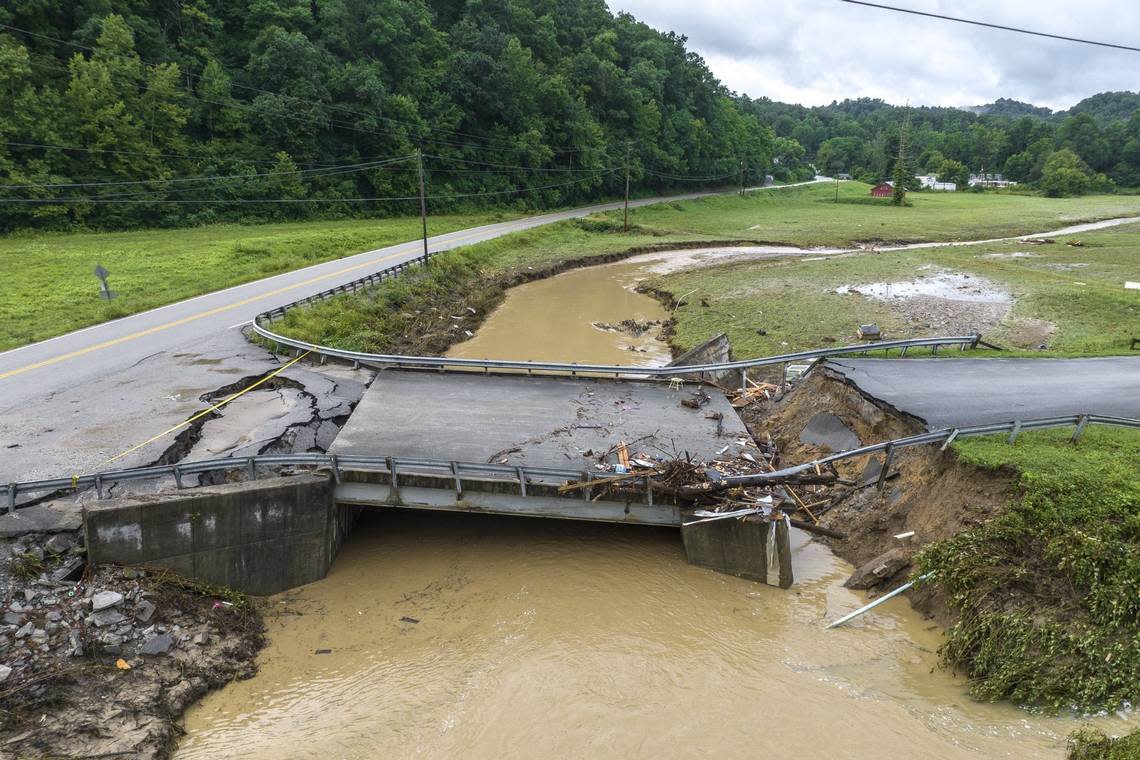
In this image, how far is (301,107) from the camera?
43.8 meters

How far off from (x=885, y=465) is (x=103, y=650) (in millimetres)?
12062

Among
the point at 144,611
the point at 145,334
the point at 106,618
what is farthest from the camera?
the point at 145,334

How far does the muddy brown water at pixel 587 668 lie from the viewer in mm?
7285

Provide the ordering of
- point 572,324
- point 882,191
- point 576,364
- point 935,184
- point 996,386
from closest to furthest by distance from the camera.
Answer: point 996,386 → point 576,364 → point 572,324 → point 882,191 → point 935,184

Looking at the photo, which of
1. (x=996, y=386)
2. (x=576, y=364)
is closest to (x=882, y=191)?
(x=996, y=386)

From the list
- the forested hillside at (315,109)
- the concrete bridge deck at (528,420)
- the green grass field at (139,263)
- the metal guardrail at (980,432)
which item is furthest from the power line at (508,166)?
the metal guardrail at (980,432)

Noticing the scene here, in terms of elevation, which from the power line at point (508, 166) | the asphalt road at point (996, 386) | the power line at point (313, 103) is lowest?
the asphalt road at point (996, 386)

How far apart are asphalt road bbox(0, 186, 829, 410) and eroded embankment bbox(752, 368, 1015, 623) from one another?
1638 centimetres

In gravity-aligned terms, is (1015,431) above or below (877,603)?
above

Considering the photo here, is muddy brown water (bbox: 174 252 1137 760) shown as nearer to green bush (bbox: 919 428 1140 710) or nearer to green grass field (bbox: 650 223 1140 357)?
green bush (bbox: 919 428 1140 710)

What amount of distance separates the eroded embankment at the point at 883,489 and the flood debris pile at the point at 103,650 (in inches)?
387

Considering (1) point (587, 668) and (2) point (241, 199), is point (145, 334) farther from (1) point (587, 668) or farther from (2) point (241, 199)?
(2) point (241, 199)

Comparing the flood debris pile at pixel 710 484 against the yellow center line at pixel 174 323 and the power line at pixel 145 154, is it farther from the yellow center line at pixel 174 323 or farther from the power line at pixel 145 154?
the power line at pixel 145 154

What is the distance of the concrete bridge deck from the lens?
11484 millimetres
